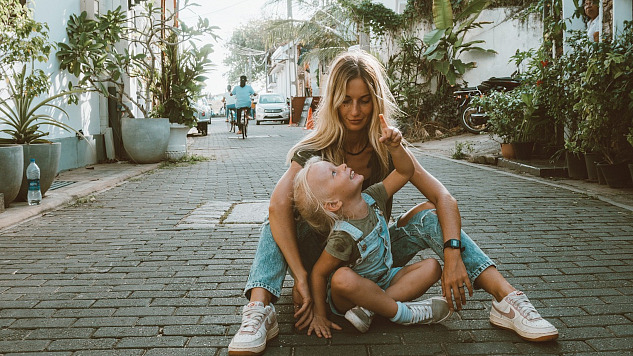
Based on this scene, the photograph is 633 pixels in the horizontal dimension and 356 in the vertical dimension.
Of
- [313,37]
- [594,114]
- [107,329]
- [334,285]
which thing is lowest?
[107,329]

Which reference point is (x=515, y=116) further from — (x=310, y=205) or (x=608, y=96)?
(x=310, y=205)

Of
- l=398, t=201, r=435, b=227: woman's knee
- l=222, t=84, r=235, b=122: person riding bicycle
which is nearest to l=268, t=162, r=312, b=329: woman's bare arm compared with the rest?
l=398, t=201, r=435, b=227: woman's knee

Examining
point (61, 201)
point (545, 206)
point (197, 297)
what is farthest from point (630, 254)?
point (61, 201)

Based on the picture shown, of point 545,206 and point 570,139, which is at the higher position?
point 570,139

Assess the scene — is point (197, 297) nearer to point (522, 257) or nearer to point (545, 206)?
point (522, 257)

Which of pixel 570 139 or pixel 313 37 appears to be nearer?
pixel 570 139

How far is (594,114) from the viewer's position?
675 centimetres

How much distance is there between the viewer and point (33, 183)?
20.5 feet

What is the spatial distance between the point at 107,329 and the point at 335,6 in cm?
2828

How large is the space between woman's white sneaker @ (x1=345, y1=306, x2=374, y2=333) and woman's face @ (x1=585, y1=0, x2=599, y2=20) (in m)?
7.05

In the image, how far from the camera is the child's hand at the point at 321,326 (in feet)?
9.20

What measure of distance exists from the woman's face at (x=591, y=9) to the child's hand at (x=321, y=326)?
713cm

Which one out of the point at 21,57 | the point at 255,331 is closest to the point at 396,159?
the point at 255,331

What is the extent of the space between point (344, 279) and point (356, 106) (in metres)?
0.90
